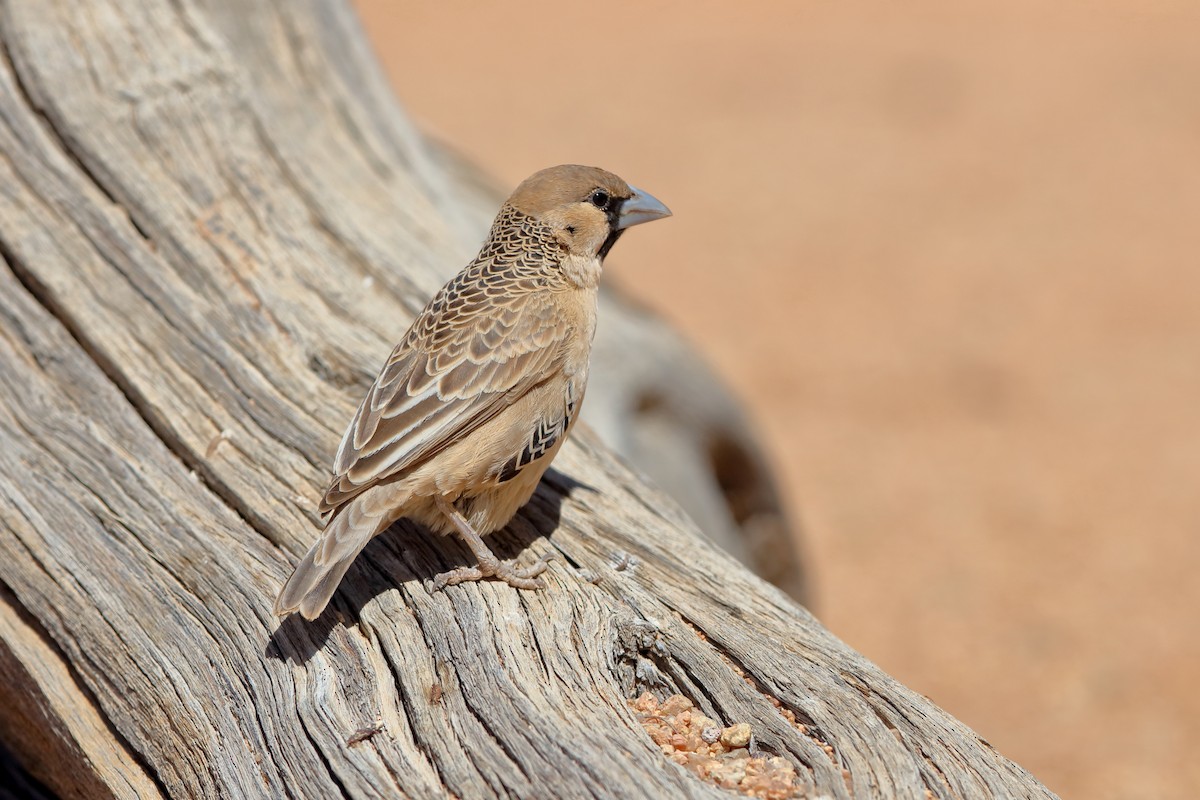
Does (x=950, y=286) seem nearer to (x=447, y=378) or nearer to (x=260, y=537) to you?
(x=447, y=378)

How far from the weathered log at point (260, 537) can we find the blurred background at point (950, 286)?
4.71 m

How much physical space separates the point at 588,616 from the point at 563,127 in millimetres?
15065

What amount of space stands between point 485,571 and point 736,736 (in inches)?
37.8

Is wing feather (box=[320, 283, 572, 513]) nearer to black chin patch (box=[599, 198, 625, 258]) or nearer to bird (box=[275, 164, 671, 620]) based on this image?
bird (box=[275, 164, 671, 620])

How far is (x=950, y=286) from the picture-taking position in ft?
44.5

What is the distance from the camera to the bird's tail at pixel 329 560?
3521 millimetres

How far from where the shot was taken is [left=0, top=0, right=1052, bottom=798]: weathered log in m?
3.32

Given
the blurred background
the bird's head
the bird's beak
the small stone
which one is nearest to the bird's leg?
the small stone

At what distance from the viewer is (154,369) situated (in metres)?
4.59

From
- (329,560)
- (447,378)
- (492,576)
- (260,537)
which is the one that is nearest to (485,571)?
(492,576)

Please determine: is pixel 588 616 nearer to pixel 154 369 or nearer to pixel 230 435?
pixel 230 435

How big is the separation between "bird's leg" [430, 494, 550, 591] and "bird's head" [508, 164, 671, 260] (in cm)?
118

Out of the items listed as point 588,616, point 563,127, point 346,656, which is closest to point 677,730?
point 588,616

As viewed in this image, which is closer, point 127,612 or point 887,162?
point 127,612
